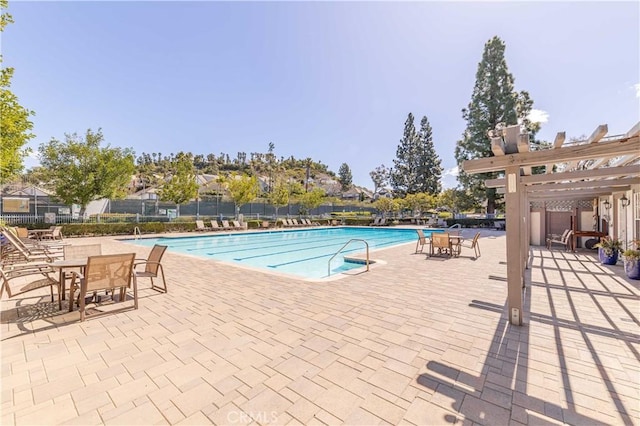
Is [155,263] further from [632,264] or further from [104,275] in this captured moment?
[632,264]

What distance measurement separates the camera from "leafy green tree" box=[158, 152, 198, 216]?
1927 cm

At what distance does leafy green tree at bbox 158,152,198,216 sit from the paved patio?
16.1 meters

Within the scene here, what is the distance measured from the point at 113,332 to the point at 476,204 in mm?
27592

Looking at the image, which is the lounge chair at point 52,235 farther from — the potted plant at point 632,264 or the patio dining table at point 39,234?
the potted plant at point 632,264

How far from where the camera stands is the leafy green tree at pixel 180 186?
19.3m

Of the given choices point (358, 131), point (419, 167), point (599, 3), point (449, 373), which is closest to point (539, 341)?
point (449, 373)

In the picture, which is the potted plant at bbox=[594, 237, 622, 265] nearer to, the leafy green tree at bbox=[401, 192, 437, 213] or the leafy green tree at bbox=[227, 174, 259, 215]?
the leafy green tree at bbox=[227, 174, 259, 215]

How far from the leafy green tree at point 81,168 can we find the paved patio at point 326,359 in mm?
13582

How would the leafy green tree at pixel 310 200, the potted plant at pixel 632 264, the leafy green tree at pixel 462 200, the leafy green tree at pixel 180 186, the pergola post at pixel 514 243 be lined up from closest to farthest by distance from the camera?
the pergola post at pixel 514 243 < the potted plant at pixel 632 264 < the leafy green tree at pixel 180 186 < the leafy green tree at pixel 462 200 < the leafy green tree at pixel 310 200

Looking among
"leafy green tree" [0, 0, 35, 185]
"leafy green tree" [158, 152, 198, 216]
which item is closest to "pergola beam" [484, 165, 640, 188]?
"leafy green tree" [0, 0, 35, 185]

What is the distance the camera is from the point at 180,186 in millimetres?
19484

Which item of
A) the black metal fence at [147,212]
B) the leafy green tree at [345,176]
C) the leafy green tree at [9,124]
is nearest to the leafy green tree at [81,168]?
the black metal fence at [147,212]

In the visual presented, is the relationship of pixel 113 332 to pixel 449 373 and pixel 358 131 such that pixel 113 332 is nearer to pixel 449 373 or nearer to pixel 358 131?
pixel 449 373

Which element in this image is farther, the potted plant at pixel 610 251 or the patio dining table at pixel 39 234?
the patio dining table at pixel 39 234
